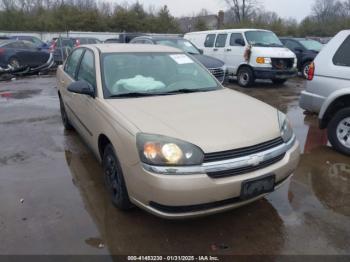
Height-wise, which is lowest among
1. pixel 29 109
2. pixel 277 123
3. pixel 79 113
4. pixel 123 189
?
pixel 29 109

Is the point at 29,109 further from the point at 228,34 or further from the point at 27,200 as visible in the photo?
the point at 228,34

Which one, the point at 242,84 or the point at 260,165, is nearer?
the point at 260,165

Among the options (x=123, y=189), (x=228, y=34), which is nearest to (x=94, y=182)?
(x=123, y=189)

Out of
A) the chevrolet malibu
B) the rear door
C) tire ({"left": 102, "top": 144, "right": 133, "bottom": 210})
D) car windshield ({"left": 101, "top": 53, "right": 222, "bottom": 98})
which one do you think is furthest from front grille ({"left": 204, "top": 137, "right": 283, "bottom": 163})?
the rear door

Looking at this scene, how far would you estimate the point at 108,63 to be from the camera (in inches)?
155

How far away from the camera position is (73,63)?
511cm

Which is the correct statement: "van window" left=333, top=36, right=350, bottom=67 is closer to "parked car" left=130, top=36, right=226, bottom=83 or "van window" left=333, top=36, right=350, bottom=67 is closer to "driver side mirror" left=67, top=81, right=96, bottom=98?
"driver side mirror" left=67, top=81, right=96, bottom=98

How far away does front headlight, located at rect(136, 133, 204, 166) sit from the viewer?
2.60 metres

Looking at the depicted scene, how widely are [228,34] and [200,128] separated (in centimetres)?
970

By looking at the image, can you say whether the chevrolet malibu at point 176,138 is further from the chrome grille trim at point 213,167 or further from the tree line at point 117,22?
the tree line at point 117,22

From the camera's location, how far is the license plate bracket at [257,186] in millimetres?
2699

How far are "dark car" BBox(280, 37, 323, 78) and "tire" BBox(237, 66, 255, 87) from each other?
342 centimetres

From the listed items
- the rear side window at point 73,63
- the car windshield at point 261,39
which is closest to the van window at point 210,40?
the car windshield at point 261,39

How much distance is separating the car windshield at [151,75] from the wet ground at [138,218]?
1180mm
